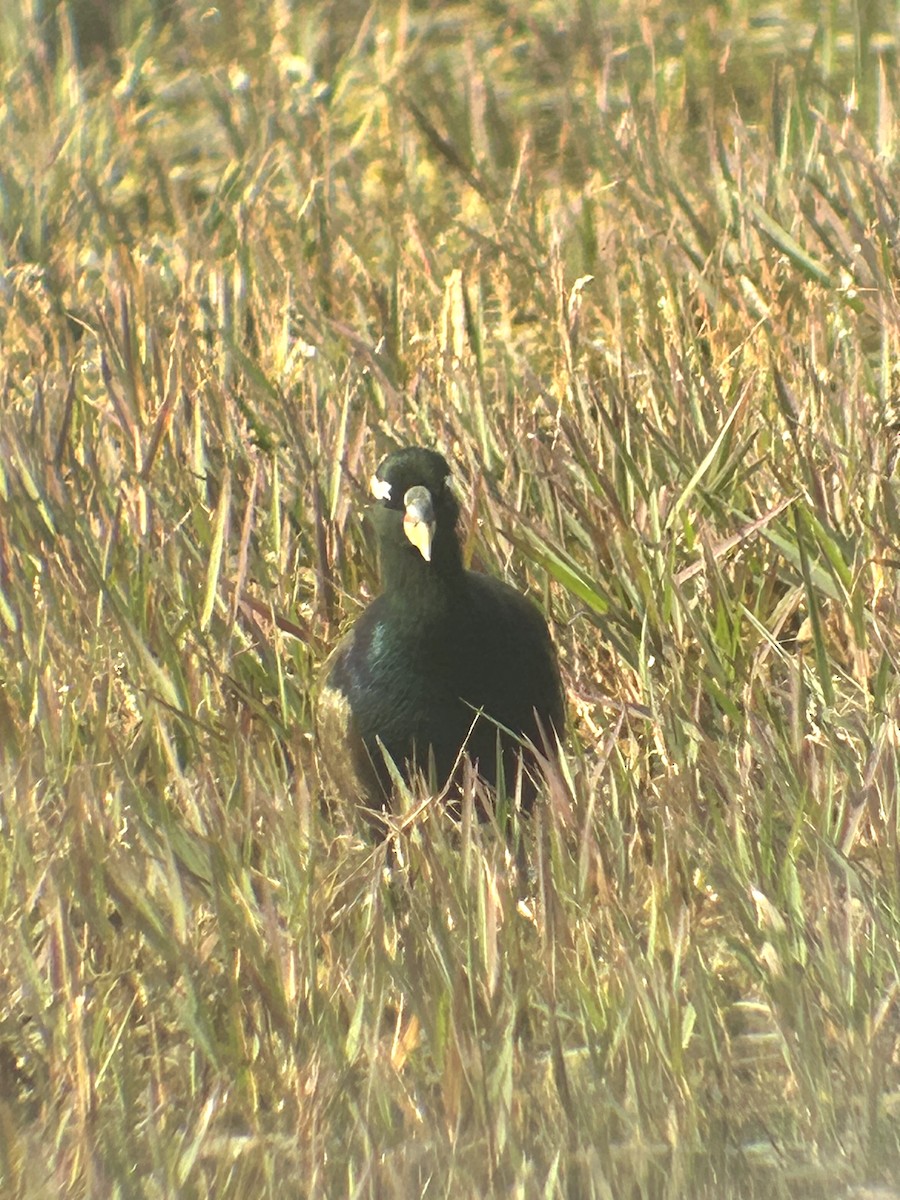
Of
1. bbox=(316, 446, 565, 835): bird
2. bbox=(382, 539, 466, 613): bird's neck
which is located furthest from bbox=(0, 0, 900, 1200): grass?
bbox=(382, 539, 466, 613): bird's neck

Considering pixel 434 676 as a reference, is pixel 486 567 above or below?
below

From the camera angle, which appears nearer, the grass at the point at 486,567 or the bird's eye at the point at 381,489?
the grass at the point at 486,567

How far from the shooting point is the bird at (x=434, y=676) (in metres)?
2.79

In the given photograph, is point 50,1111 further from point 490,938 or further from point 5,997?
point 490,938

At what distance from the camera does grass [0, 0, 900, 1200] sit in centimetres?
197

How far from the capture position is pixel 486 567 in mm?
3301

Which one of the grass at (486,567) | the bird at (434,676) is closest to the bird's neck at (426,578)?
the bird at (434,676)

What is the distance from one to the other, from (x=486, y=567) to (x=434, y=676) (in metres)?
0.52

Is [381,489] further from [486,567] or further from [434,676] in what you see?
[486,567]

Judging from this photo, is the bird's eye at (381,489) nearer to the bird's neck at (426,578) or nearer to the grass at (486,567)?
the bird's neck at (426,578)

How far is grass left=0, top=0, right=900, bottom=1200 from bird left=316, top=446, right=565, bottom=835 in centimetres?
13

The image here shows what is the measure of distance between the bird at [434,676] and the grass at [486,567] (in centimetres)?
13

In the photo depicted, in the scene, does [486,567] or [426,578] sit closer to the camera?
[426,578]

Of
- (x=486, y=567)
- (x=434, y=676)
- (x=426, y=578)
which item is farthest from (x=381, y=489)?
(x=486, y=567)
